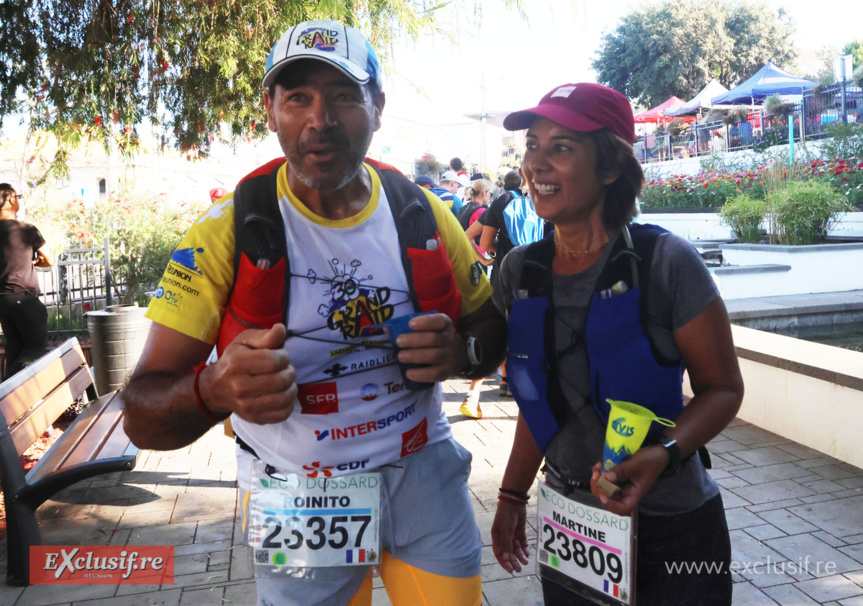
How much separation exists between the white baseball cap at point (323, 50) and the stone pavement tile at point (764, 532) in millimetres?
3275

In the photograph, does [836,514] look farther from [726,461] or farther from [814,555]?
[726,461]

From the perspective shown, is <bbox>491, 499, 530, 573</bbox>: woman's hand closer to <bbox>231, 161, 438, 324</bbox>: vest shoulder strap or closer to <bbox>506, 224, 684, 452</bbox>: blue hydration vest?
<bbox>506, 224, 684, 452</bbox>: blue hydration vest

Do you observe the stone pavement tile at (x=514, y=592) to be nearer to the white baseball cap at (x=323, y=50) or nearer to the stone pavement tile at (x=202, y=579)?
the stone pavement tile at (x=202, y=579)

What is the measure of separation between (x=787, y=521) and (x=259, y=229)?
3.56 metres

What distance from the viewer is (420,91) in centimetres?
536

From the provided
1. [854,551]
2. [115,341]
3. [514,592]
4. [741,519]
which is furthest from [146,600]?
[115,341]

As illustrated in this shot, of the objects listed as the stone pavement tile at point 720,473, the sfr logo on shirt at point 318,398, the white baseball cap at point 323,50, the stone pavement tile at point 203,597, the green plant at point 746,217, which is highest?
the white baseball cap at point 323,50

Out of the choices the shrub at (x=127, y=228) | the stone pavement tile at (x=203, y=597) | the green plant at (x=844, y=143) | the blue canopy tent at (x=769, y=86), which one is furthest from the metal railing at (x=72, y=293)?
the blue canopy tent at (x=769, y=86)

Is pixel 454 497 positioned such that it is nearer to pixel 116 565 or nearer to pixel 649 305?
pixel 649 305

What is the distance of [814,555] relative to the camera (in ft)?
12.0

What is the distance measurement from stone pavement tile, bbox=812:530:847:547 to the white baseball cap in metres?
3.39

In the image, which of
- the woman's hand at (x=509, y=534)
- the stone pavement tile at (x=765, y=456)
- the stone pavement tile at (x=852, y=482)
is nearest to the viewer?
the woman's hand at (x=509, y=534)

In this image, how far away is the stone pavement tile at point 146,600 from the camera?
138 inches

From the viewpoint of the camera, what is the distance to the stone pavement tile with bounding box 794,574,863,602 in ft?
10.8
